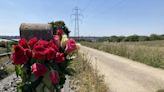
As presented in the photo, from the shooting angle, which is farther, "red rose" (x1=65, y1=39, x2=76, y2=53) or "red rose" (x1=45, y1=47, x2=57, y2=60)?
"red rose" (x1=65, y1=39, x2=76, y2=53)

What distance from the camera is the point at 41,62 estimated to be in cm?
323

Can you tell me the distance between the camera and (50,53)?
313 cm

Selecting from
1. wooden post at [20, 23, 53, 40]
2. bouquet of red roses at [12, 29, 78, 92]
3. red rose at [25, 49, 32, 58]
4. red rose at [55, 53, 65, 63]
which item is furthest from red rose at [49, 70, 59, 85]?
wooden post at [20, 23, 53, 40]

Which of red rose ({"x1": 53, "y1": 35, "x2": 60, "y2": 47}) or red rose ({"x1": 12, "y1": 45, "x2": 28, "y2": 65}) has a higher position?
red rose ({"x1": 53, "y1": 35, "x2": 60, "y2": 47})

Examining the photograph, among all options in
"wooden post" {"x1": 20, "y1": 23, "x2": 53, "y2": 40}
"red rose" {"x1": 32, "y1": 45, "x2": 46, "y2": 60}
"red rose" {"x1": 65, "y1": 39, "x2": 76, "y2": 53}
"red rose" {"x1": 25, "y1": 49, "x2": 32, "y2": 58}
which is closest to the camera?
"red rose" {"x1": 32, "y1": 45, "x2": 46, "y2": 60}

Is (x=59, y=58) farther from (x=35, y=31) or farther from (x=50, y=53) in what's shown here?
(x=35, y=31)

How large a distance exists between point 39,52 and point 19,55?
234 millimetres

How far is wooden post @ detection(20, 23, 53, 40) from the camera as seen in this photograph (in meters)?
3.74

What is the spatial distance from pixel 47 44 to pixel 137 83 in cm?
915

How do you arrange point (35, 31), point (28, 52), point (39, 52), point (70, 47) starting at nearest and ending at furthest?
point (39, 52) → point (28, 52) → point (70, 47) → point (35, 31)

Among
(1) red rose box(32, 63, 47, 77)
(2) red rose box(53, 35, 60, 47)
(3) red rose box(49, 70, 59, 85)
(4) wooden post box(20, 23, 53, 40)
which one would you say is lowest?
(3) red rose box(49, 70, 59, 85)

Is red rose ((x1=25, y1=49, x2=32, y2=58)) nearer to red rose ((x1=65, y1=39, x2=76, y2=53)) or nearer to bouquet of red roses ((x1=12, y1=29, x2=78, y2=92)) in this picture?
bouquet of red roses ((x1=12, y1=29, x2=78, y2=92))

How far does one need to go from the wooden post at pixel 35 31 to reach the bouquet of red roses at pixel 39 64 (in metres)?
0.34

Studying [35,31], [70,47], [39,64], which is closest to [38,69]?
[39,64]
